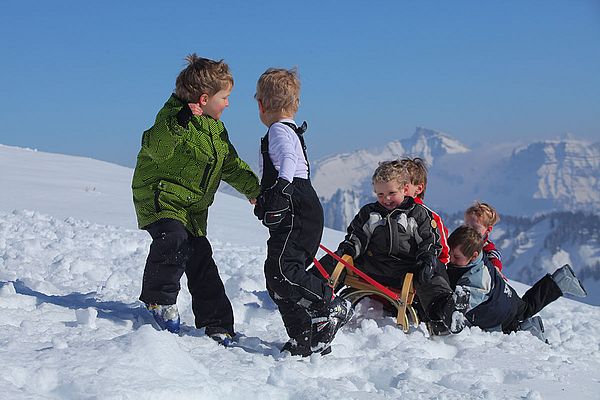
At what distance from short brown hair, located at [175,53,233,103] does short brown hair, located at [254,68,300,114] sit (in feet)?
0.87

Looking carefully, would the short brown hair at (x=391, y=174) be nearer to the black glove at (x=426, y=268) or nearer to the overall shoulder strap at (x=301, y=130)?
the black glove at (x=426, y=268)

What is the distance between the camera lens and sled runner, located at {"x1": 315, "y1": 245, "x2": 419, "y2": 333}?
16.1 feet

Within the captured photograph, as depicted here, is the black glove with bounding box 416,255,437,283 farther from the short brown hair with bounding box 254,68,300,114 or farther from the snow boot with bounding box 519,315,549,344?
the short brown hair with bounding box 254,68,300,114

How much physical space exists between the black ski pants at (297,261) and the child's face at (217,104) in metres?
0.72

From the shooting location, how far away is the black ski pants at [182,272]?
4.07m

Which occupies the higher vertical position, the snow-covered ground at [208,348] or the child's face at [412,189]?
the child's face at [412,189]

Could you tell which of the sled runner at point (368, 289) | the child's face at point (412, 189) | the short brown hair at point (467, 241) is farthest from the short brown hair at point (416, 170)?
the sled runner at point (368, 289)

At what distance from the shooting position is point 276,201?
3.76 meters

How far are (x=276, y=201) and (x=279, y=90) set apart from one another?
0.71 m

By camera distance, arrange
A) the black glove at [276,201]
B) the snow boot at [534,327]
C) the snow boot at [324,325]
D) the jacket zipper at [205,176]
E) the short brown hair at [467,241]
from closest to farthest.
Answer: the black glove at [276,201]
the snow boot at [324,325]
the jacket zipper at [205,176]
the short brown hair at [467,241]
the snow boot at [534,327]

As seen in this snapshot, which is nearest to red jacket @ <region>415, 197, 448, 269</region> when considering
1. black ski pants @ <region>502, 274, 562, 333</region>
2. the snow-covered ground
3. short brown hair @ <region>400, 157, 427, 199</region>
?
short brown hair @ <region>400, 157, 427, 199</region>

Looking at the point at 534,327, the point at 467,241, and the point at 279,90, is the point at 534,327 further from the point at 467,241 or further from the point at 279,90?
the point at 279,90

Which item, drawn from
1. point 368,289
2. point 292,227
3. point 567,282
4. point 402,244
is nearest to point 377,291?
point 368,289

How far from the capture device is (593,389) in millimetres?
3861
